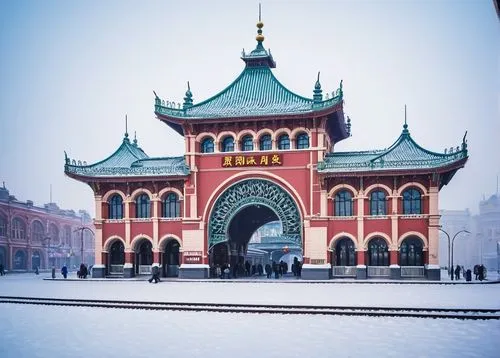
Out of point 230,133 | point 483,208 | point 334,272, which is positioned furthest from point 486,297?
point 483,208

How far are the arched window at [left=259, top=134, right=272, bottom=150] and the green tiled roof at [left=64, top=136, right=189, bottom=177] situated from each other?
529 cm

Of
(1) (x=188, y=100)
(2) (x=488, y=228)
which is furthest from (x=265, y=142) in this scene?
(2) (x=488, y=228)

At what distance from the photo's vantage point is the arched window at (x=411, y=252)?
34625 mm

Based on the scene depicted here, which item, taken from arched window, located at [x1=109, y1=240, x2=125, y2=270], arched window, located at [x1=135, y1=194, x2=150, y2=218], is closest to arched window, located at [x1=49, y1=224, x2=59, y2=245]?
arched window, located at [x1=109, y1=240, x2=125, y2=270]

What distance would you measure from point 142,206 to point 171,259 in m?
4.25

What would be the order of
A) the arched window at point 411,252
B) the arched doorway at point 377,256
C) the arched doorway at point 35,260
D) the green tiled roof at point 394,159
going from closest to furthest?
1. the green tiled roof at point 394,159
2. the arched window at point 411,252
3. the arched doorway at point 377,256
4. the arched doorway at point 35,260

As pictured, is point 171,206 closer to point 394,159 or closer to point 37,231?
point 394,159

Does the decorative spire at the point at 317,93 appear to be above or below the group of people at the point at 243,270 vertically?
above

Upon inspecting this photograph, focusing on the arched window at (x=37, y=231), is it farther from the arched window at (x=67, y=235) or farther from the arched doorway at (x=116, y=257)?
the arched doorway at (x=116, y=257)

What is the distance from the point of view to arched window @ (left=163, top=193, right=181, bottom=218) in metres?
38.6

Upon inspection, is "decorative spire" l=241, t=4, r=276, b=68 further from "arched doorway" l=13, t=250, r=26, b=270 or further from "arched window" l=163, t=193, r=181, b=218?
A: "arched doorway" l=13, t=250, r=26, b=270

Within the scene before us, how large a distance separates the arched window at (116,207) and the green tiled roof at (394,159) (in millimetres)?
14560

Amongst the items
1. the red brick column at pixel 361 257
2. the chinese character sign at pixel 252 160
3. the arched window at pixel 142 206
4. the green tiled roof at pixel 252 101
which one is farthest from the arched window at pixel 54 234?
the red brick column at pixel 361 257

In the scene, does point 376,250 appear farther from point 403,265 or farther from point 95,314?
point 95,314
